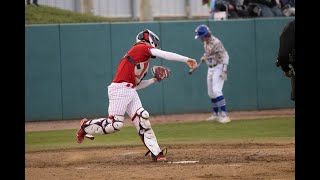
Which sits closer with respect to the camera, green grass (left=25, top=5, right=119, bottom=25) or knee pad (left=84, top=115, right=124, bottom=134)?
knee pad (left=84, top=115, right=124, bottom=134)

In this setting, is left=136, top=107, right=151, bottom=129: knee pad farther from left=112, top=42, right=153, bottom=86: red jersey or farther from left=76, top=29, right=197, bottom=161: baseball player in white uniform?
left=112, top=42, right=153, bottom=86: red jersey

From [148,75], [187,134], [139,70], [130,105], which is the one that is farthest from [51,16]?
[130,105]

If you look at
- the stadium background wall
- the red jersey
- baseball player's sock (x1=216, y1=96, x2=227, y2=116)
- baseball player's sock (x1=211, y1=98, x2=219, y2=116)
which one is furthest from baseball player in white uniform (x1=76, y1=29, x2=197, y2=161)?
the stadium background wall

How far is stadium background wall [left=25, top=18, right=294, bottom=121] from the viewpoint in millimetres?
22125

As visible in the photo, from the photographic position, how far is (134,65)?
1305 centimetres

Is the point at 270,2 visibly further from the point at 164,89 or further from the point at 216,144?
the point at 216,144

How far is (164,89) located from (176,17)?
41.3 feet

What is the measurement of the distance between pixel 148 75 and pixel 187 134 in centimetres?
516

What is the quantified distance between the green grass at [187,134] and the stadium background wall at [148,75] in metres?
2.65

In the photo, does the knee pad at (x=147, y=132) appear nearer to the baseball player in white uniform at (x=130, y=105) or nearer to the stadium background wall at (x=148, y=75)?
the baseball player in white uniform at (x=130, y=105)

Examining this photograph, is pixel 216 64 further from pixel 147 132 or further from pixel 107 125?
pixel 107 125

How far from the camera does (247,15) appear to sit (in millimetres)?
26109

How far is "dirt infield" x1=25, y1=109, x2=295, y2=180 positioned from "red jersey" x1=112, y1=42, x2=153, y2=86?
131 cm
